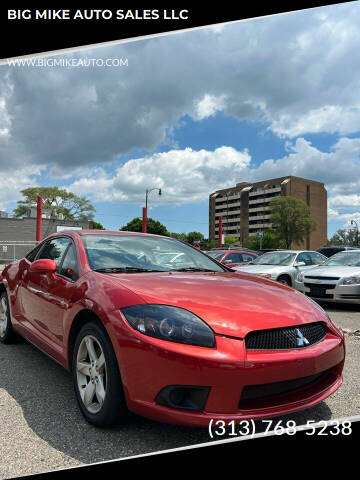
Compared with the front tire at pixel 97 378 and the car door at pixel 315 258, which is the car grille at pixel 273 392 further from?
the car door at pixel 315 258

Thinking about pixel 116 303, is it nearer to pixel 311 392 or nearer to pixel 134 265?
pixel 134 265

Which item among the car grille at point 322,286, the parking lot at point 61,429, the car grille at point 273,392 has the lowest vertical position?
the parking lot at point 61,429

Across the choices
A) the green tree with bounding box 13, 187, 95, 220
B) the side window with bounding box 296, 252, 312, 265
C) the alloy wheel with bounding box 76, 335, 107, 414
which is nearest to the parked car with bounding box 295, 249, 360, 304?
the side window with bounding box 296, 252, 312, 265

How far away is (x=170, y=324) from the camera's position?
2178mm

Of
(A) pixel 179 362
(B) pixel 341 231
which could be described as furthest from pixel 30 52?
(B) pixel 341 231

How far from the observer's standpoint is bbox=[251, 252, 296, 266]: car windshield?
35.0 feet

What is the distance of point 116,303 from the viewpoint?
2.38 m

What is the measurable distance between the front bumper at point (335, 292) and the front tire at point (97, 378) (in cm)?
674

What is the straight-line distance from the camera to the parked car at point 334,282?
8.03m

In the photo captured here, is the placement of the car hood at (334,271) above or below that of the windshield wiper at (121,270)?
below

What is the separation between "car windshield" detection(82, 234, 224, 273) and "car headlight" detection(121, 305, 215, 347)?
0.79 metres

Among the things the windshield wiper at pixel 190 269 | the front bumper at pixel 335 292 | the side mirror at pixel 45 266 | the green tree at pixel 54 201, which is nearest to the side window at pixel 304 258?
the front bumper at pixel 335 292

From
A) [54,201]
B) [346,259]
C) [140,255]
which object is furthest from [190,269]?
[54,201]

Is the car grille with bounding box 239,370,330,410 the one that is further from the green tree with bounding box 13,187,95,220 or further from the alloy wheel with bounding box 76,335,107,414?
the green tree with bounding box 13,187,95,220
